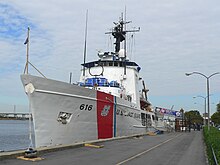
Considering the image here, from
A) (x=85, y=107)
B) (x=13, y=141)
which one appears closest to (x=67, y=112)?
(x=85, y=107)

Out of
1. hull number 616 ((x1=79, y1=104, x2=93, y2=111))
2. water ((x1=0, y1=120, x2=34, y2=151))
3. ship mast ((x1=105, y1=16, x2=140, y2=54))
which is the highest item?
ship mast ((x1=105, y1=16, x2=140, y2=54))

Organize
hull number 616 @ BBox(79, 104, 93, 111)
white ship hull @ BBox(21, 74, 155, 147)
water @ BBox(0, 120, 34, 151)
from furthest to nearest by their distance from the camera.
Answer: water @ BBox(0, 120, 34, 151)
hull number 616 @ BBox(79, 104, 93, 111)
white ship hull @ BBox(21, 74, 155, 147)

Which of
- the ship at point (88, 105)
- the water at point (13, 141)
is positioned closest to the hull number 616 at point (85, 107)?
the ship at point (88, 105)

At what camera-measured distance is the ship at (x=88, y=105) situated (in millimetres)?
17594

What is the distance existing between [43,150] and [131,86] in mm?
18324

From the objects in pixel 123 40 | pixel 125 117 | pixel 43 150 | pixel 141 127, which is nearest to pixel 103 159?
pixel 43 150

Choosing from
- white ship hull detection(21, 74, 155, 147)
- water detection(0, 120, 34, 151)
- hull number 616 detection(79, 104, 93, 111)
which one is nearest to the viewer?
white ship hull detection(21, 74, 155, 147)

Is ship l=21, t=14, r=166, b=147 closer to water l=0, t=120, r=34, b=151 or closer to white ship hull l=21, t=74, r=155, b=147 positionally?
white ship hull l=21, t=74, r=155, b=147

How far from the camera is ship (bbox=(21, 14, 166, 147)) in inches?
693

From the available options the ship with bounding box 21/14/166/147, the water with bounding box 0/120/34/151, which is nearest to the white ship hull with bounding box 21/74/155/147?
the ship with bounding box 21/14/166/147

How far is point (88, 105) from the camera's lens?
826 inches

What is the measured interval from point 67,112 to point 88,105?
2023 mm

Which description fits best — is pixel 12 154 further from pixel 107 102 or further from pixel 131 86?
pixel 131 86

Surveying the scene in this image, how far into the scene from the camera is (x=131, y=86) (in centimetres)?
3209
